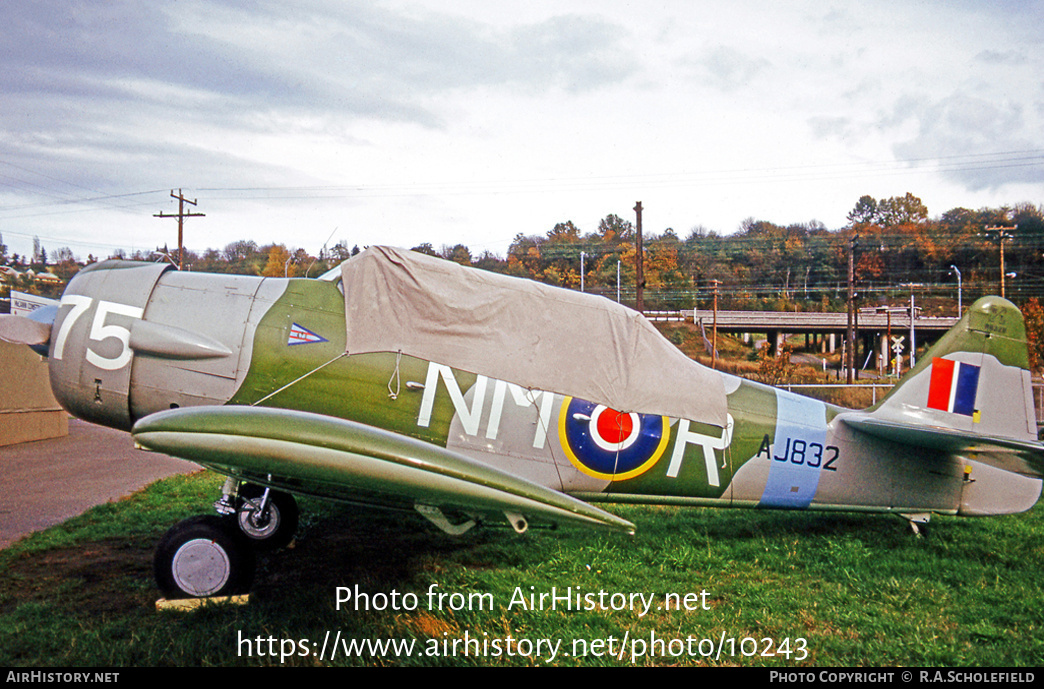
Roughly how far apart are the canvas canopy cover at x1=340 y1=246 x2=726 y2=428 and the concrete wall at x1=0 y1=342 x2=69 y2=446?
9.66 metres

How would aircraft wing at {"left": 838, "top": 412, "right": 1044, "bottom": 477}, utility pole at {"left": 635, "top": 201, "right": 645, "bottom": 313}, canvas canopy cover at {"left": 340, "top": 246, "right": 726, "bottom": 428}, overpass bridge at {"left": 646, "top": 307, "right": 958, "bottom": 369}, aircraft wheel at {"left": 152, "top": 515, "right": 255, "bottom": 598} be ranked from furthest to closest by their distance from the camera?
overpass bridge at {"left": 646, "top": 307, "right": 958, "bottom": 369}
utility pole at {"left": 635, "top": 201, "right": 645, "bottom": 313}
aircraft wing at {"left": 838, "top": 412, "right": 1044, "bottom": 477}
canvas canopy cover at {"left": 340, "top": 246, "right": 726, "bottom": 428}
aircraft wheel at {"left": 152, "top": 515, "right": 255, "bottom": 598}

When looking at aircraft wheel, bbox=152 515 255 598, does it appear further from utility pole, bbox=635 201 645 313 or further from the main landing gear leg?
utility pole, bbox=635 201 645 313

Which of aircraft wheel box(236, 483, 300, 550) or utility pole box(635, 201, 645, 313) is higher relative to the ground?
utility pole box(635, 201, 645, 313)

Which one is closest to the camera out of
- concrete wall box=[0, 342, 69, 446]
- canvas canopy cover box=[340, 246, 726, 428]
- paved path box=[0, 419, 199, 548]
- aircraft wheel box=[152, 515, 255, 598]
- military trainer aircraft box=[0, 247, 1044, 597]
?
aircraft wheel box=[152, 515, 255, 598]

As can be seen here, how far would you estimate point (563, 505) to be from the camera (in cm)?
305

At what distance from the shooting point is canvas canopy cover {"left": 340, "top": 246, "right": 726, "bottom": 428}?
4305mm

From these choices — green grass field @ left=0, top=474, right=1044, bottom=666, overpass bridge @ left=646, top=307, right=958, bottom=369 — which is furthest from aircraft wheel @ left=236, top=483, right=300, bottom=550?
overpass bridge @ left=646, top=307, right=958, bottom=369

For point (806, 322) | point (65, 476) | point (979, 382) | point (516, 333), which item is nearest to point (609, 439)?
point (516, 333)

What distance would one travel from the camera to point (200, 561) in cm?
398

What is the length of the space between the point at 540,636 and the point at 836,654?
1.71m

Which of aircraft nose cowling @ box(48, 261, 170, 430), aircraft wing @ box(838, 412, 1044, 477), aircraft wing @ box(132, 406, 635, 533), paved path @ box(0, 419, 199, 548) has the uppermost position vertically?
aircraft nose cowling @ box(48, 261, 170, 430)

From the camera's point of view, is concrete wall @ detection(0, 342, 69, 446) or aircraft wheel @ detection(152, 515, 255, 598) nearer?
aircraft wheel @ detection(152, 515, 255, 598)

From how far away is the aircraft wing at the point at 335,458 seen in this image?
117 inches
